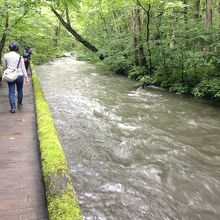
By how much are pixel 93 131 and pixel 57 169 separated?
4357 mm

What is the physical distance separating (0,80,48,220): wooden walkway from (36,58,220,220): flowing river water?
98 centimetres

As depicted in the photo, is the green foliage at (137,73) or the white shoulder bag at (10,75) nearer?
the white shoulder bag at (10,75)

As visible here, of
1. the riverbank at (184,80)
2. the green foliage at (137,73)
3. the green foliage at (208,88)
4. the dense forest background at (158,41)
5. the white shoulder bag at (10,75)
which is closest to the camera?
the white shoulder bag at (10,75)

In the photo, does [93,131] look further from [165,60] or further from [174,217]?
[165,60]

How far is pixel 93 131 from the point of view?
9250 mm

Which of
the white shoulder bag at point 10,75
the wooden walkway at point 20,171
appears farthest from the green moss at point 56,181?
the white shoulder bag at point 10,75

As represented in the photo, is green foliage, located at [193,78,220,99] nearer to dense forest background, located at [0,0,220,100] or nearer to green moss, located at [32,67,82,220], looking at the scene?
dense forest background, located at [0,0,220,100]

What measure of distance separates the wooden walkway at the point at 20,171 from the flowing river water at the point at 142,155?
0.98m

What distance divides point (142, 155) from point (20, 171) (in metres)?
3.20

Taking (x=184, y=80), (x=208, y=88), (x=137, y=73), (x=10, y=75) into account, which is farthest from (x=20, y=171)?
(x=137, y=73)

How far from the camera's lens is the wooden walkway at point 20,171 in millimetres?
4199

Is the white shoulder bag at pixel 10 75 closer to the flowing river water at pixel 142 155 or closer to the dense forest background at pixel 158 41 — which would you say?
the flowing river water at pixel 142 155

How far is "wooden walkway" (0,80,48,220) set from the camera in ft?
13.8

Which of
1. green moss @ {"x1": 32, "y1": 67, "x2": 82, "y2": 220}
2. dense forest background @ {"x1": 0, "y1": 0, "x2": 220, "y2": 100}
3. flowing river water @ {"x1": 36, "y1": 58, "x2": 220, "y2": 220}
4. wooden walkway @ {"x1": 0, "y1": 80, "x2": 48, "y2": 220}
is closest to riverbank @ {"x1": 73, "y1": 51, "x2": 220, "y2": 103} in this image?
dense forest background @ {"x1": 0, "y1": 0, "x2": 220, "y2": 100}
